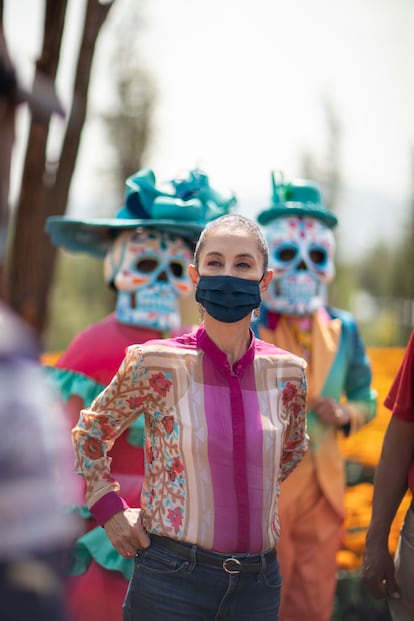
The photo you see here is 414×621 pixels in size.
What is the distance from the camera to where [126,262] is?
3.70m

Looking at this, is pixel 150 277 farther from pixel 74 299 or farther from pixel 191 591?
pixel 74 299

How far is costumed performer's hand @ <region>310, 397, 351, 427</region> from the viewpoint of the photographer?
150 inches

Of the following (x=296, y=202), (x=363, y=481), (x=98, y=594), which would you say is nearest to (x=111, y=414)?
(x=98, y=594)

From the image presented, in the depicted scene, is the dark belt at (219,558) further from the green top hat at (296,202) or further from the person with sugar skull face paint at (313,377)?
the green top hat at (296,202)

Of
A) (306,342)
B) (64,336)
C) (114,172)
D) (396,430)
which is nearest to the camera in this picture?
(396,430)

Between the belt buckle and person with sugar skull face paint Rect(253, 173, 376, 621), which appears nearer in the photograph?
the belt buckle

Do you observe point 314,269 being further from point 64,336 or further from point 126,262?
point 64,336

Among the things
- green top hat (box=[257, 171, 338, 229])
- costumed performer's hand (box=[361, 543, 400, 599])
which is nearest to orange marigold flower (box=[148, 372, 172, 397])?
costumed performer's hand (box=[361, 543, 400, 599])

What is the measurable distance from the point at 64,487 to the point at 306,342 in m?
2.84

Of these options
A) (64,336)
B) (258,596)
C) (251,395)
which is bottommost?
(64,336)

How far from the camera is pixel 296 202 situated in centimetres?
421

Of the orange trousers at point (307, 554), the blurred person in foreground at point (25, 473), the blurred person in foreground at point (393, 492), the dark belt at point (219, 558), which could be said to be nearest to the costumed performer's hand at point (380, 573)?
the blurred person in foreground at point (393, 492)

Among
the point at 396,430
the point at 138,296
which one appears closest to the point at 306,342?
the point at 138,296

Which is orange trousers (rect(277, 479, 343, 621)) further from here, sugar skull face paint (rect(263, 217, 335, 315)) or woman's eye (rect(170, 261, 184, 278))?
woman's eye (rect(170, 261, 184, 278))
